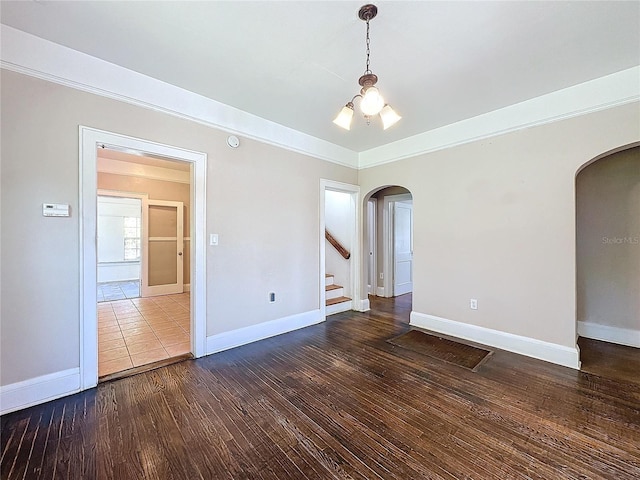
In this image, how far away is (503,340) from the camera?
3141mm

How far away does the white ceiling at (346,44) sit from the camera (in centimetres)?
179

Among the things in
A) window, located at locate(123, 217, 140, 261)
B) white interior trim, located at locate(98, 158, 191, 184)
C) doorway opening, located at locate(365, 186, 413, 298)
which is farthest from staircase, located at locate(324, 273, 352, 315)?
window, located at locate(123, 217, 140, 261)

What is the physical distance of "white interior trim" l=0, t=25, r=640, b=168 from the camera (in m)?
2.09

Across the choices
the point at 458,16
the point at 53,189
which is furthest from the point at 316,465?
the point at 458,16

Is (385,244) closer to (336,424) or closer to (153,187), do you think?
(336,424)

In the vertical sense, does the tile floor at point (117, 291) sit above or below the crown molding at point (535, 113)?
below

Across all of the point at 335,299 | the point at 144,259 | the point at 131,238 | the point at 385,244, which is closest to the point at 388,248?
the point at 385,244

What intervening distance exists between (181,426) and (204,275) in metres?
1.45

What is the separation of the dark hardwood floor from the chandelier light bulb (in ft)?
7.14

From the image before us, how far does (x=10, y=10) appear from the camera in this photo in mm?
1802

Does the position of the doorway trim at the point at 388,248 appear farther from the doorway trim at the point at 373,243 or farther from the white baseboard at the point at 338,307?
the white baseboard at the point at 338,307

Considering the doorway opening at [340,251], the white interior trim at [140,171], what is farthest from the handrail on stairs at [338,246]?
the white interior trim at [140,171]

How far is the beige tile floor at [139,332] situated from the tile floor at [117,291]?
0.45 meters

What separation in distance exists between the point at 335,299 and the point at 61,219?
147 inches
